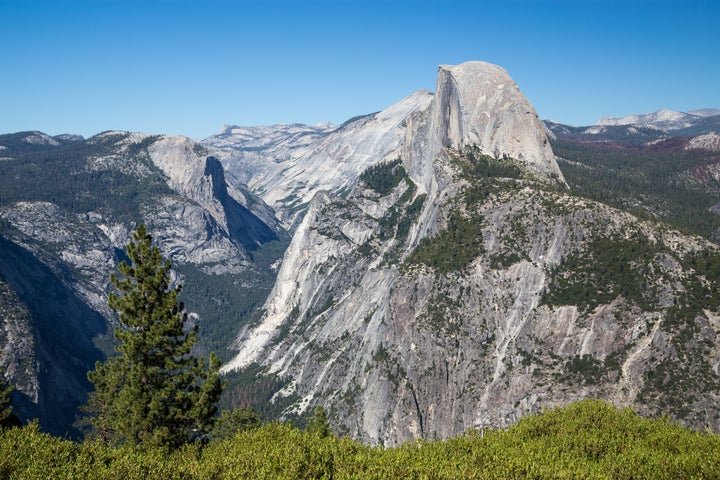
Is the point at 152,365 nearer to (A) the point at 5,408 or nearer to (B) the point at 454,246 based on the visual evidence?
(A) the point at 5,408

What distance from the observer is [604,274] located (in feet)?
454

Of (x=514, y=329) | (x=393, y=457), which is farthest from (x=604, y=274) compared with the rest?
(x=393, y=457)

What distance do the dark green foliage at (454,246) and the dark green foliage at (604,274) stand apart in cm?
2613

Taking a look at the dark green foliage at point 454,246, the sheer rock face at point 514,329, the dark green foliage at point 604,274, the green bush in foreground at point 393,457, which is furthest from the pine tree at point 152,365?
the dark green foliage at point 454,246

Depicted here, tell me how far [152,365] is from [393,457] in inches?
950

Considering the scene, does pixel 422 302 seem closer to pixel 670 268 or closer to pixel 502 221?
pixel 502 221

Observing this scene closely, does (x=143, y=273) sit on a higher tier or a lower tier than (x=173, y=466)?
higher

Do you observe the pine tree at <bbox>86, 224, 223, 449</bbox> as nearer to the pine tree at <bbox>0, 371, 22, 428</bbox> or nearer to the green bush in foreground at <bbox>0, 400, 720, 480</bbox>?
the green bush in foreground at <bbox>0, 400, 720, 480</bbox>

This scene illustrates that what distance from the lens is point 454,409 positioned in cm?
14238

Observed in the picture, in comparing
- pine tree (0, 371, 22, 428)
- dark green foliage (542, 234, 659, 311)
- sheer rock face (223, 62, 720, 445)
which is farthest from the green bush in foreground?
dark green foliage (542, 234, 659, 311)

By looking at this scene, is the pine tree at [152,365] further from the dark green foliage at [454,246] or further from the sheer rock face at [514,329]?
the dark green foliage at [454,246]

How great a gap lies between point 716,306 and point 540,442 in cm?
10374

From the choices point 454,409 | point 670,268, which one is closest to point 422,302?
point 454,409

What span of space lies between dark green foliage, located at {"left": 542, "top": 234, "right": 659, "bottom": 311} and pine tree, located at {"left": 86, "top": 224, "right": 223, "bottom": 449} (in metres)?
113
